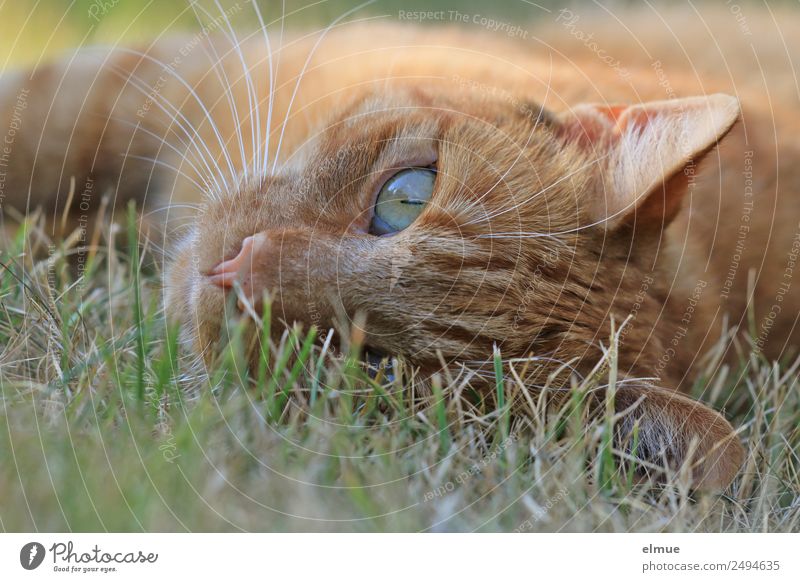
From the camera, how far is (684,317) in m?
1.73

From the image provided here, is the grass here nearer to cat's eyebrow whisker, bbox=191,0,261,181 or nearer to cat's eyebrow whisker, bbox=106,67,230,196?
cat's eyebrow whisker, bbox=191,0,261,181

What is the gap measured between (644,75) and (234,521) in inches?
63.1

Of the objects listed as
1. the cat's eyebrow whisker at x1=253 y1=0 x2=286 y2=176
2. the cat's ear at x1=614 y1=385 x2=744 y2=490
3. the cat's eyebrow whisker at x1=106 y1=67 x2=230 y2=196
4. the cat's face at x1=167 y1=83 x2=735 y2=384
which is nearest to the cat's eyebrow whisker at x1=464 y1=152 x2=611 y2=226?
the cat's face at x1=167 y1=83 x2=735 y2=384

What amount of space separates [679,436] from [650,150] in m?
0.57

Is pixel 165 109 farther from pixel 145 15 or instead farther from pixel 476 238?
pixel 476 238

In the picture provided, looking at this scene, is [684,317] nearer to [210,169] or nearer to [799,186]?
[799,186]

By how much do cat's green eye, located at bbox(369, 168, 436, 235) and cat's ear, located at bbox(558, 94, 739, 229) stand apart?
354 millimetres

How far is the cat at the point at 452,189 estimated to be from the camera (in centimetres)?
141

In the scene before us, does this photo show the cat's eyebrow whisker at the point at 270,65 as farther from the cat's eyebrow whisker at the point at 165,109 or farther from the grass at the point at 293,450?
the grass at the point at 293,450

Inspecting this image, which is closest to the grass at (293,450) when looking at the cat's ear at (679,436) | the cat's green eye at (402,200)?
the cat's ear at (679,436)

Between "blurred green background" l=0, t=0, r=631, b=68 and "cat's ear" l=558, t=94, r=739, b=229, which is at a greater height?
"blurred green background" l=0, t=0, r=631, b=68
